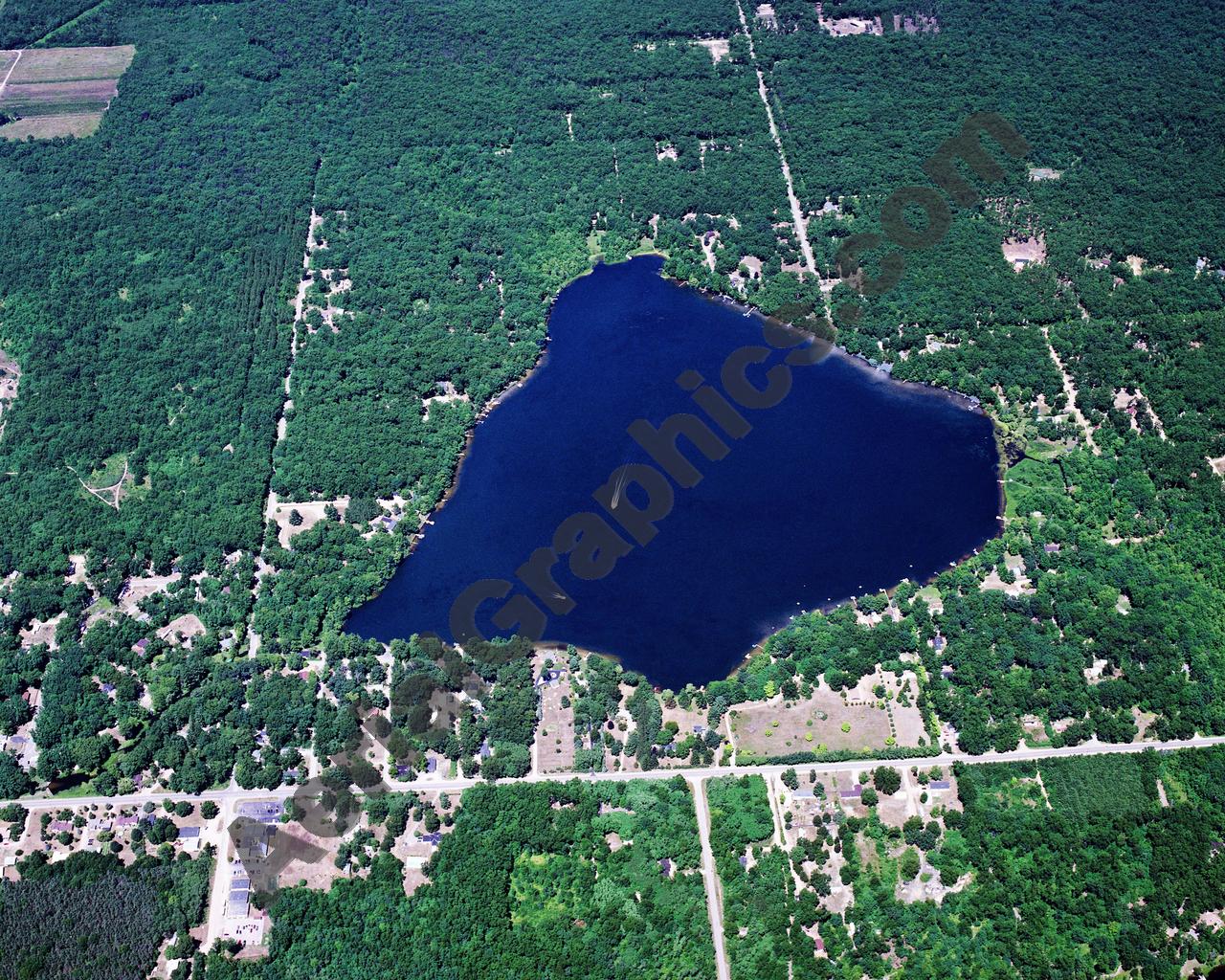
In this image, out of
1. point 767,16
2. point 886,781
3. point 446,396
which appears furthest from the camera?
point 767,16

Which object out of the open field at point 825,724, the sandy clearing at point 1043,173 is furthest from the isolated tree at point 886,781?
the sandy clearing at point 1043,173

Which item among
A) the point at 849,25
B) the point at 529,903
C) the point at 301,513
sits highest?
the point at 849,25

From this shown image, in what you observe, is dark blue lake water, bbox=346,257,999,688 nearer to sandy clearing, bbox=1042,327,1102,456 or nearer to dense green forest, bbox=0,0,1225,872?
dense green forest, bbox=0,0,1225,872

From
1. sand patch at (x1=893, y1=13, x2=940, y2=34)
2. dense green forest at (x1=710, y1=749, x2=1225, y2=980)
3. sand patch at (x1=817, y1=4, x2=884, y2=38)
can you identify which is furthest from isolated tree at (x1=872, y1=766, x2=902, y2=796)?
sand patch at (x1=893, y1=13, x2=940, y2=34)

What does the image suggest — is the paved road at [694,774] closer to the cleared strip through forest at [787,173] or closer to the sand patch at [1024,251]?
the sand patch at [1024,251]

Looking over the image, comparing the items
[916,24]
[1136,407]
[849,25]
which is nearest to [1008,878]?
[1136,407]

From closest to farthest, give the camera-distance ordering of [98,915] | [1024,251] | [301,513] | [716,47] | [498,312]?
[98,915], [301,513], [498,312], [1024,251], [716,47]

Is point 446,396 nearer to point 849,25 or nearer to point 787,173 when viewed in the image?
point 787,173

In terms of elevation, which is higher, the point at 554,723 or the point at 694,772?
the point at 554,723
